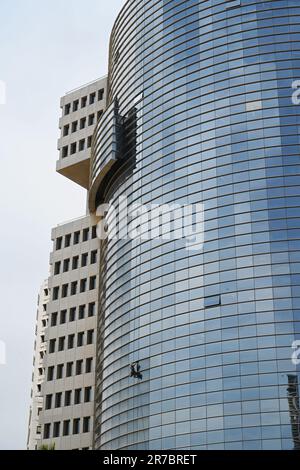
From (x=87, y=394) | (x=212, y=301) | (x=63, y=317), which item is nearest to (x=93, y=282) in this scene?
(x=63, y=317)

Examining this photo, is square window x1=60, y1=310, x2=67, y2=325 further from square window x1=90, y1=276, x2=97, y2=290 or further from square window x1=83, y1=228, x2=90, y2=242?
square window x1=83, y1=228, x2=90, y2=242

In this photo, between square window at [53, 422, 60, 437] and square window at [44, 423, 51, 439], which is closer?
square window at [53, 422, 60, 437]

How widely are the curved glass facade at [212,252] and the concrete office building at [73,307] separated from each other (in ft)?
23.3

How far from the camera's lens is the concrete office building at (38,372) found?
407 feet

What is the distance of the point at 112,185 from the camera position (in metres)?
73.9

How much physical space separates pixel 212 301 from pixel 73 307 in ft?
91.4

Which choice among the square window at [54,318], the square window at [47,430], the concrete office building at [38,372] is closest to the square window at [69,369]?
the square window at [47,430]

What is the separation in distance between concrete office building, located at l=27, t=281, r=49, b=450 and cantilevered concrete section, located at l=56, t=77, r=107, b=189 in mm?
38636

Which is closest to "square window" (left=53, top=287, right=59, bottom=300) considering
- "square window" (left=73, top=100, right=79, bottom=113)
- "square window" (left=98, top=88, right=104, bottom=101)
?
"square window" (left=73, top=100, right=79, bottom=113)

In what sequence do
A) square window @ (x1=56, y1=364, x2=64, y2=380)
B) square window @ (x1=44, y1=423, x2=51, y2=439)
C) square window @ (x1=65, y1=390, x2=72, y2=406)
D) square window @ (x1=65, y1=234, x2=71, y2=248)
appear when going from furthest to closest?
square window @ (x1=65, y1=234, x2=71, y2=248) < square window @ (x1=56, y1=364, x2=64, y2=380) < square window @ (x1=44, y1=423, x2=51, y2=439) < square window @ (x1=65, y1=390, x2=72, y2=406)

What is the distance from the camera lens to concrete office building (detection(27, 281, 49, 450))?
124188 mm

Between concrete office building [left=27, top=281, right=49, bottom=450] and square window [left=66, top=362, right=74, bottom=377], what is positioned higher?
concrete office building [left=27, top=281, right=49, bottom=450]

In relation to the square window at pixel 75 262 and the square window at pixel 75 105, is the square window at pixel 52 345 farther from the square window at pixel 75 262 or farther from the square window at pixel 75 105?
the square window at pixel 75 105
